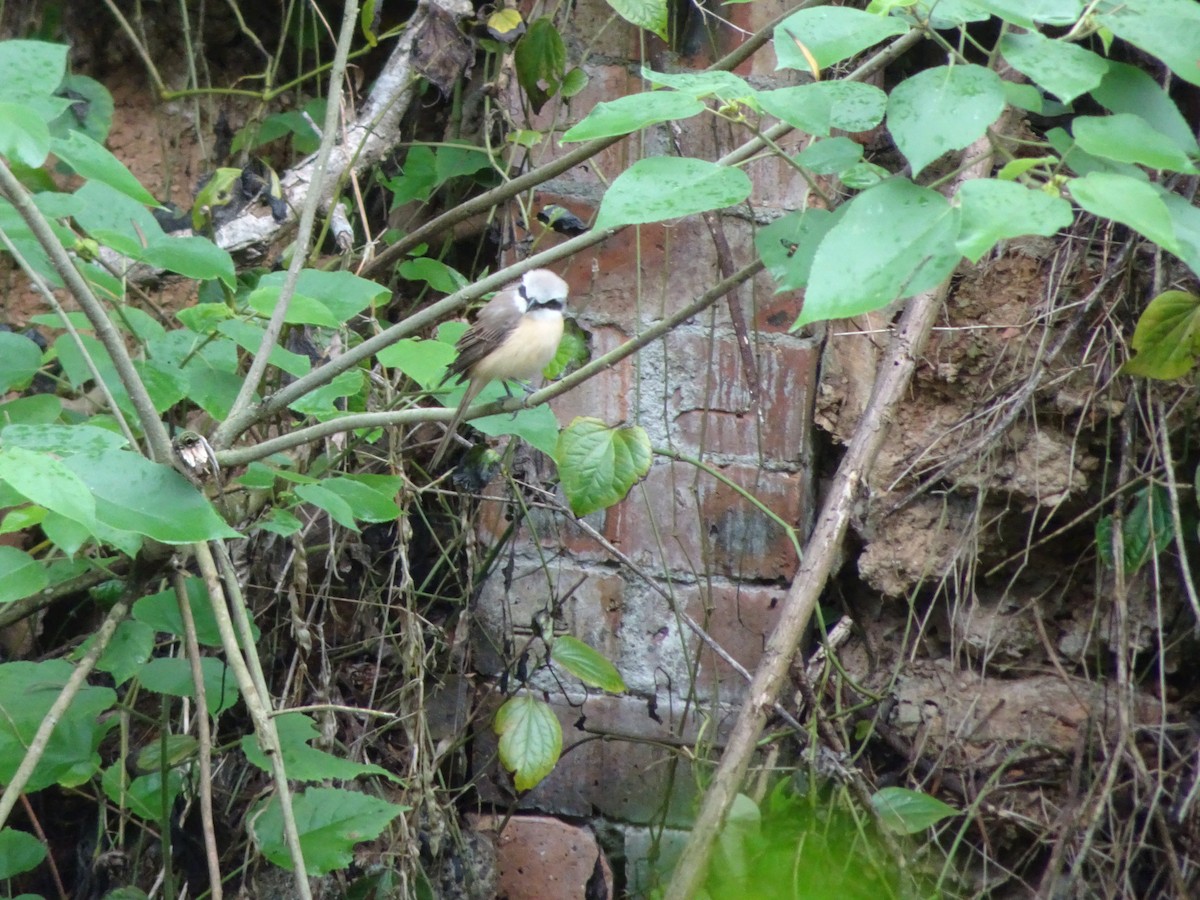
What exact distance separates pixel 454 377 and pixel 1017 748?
1640 millimetres

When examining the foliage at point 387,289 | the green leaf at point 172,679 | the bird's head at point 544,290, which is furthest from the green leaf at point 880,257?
the bird's head at point 544,290

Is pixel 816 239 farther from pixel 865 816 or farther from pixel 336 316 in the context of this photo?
pixel 865 816

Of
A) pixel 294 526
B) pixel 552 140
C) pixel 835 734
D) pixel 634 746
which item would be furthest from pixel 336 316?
pixel 835 734

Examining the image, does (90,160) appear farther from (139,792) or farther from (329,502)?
(139,792)

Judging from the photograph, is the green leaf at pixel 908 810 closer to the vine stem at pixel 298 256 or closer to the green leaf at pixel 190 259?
the vine stem at pixel 298 256

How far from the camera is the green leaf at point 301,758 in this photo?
6.55 ft

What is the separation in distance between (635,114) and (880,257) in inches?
15.1

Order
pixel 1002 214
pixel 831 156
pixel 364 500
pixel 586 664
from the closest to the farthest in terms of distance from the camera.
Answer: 1. pixel 1002 214
2. pixel 831 156
3. pixel 364 500
4. pixel 586 664

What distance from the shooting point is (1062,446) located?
8.86ft

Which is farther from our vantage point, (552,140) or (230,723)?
(552,140)

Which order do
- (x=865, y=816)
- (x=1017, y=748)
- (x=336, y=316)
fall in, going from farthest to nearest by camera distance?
(x=1017, y=748), (x=865, y=816), (x=336, y=316)

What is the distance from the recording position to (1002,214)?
3.57 feet

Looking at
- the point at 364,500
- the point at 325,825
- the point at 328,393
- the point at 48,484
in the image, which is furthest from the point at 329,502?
the point at 48,484

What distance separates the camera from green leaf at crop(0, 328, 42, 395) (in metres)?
2.03
